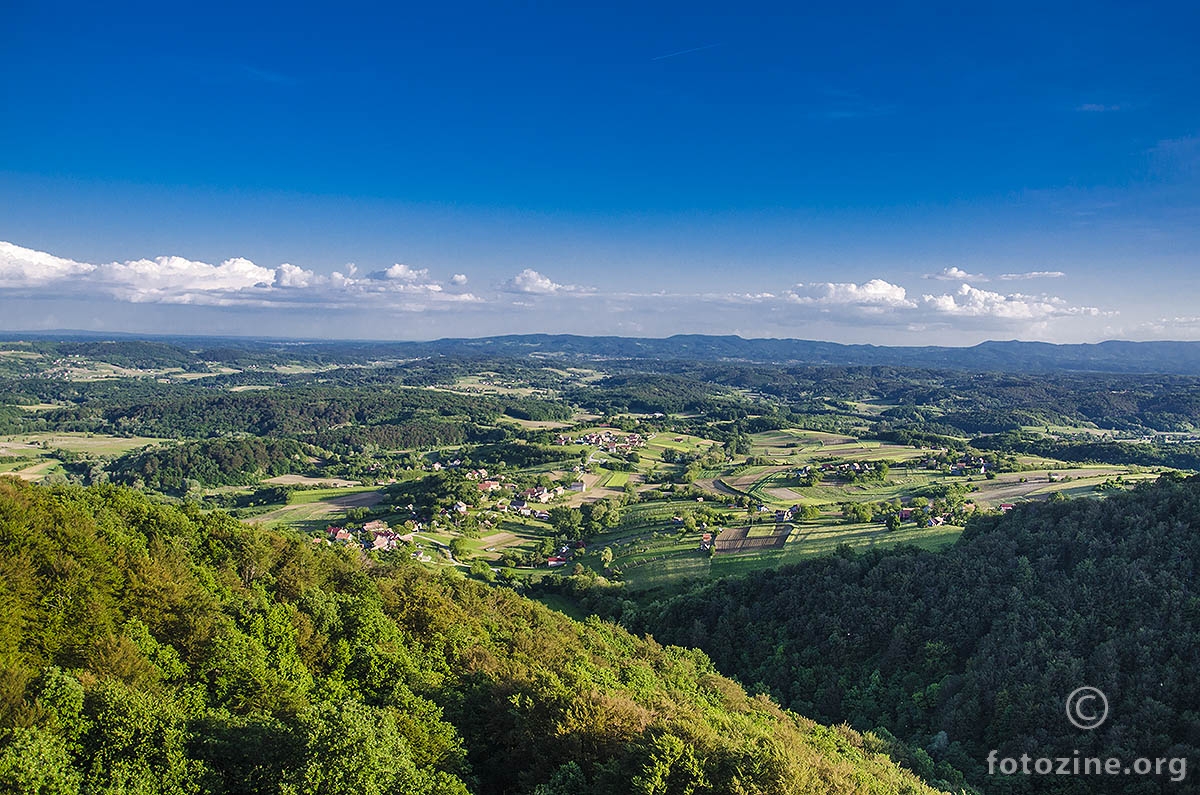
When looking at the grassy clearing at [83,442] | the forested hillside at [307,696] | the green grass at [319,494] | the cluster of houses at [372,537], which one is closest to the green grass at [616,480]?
the cluster of houses at [372,537]

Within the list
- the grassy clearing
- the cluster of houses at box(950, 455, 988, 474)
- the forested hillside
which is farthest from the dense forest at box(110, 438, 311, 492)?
the cluster of houses at box(950, 455, 988, 474)

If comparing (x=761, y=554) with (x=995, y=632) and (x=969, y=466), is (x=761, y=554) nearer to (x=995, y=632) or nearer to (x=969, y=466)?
(x=995, y=632)

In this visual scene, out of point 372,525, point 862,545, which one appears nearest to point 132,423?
point 372,525

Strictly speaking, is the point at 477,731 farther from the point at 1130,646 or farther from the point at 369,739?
the point at 1130,646

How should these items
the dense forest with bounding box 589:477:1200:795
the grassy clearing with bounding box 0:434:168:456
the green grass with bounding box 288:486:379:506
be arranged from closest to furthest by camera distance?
the dense forest with bounding box 589:477:1200:795 < the green grass with bounding box 288:486:379:506 < the grassy clearing with bounding box 0:434:168:456

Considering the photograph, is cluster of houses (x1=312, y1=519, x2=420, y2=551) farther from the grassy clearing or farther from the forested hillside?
the grassy clearing

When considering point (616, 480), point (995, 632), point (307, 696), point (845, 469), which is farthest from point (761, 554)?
point (307, 696)
